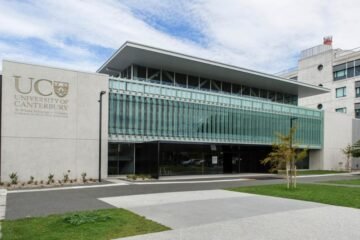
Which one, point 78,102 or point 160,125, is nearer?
point 78,102

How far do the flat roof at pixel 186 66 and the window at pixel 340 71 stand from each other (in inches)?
975

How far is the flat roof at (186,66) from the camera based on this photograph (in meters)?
29.8

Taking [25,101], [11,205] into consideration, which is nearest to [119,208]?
[11,205]

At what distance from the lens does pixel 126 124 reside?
2711 cm

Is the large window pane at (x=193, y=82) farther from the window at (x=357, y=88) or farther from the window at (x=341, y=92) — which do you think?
the window at (x=341, y=92)

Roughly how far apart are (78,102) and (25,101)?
11.4ft

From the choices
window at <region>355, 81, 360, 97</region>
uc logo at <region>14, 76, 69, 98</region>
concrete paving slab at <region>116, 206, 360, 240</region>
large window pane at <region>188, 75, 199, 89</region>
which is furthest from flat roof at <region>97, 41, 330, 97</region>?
window at <region>355, 81, 360, 97</region>

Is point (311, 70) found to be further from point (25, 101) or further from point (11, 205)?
point (11, 205)

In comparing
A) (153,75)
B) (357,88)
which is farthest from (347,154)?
(153,75)

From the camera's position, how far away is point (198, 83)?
36250 millimetres

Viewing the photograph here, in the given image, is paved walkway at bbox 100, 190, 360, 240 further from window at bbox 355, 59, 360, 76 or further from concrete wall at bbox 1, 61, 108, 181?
window at bbox 355, 59, 360, 76

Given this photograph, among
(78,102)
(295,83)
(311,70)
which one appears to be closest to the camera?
(78,102)

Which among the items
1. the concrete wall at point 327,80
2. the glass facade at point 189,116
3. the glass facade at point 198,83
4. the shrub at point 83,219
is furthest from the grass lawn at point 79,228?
the concrete wall at point 327,80

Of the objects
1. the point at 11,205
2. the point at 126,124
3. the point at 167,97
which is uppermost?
the point at 167,97
